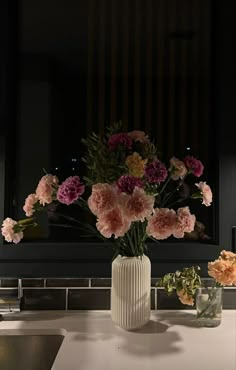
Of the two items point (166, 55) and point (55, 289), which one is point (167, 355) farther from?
point (166, 55)

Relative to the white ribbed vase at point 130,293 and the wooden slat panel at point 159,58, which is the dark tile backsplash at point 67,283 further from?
the wooden slat panel at point 159,58

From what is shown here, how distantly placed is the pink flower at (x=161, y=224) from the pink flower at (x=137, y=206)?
69mm

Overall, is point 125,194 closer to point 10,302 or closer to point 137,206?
point 137,206

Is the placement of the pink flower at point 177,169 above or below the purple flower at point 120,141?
below

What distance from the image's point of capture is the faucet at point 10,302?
1.57m

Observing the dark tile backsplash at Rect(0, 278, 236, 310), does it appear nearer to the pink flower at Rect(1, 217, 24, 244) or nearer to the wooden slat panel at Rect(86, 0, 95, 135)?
the pink flower at Rect(1, 217, 24, 244)

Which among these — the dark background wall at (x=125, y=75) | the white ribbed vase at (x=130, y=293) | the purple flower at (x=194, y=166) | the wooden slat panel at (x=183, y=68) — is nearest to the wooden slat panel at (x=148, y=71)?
the dark background wall at (x=125, y=75)

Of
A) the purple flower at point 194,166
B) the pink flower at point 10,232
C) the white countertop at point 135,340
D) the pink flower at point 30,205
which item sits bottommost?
the white countertop at point 135,340

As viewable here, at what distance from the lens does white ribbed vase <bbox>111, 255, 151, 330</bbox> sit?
55.3 inches

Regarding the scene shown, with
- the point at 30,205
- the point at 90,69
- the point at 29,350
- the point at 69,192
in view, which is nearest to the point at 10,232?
the point at 30,205

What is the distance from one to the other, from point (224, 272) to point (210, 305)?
5.3 inches

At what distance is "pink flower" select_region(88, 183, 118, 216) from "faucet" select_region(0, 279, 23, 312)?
1.57 feet

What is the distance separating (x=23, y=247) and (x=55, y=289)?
196 millimetres

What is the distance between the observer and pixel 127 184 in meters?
1.30
